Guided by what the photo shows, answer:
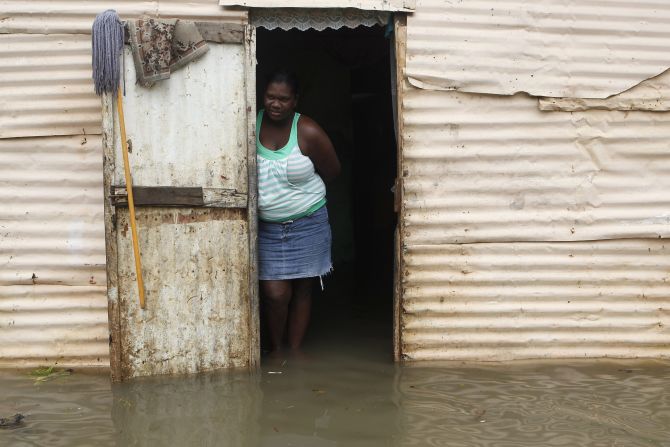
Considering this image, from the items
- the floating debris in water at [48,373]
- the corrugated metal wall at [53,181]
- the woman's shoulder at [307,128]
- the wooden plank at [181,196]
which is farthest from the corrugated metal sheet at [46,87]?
the floating debris in water at [48,373]

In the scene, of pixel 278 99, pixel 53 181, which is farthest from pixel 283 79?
pixel 53 181

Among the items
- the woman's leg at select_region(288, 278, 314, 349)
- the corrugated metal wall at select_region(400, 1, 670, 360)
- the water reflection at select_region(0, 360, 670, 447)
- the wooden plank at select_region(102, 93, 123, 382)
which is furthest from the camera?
the woman's leg at select_region(288, 278, 314, 349)

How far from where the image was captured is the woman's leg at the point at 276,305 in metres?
5.08

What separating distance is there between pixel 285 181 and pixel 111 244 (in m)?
1.09

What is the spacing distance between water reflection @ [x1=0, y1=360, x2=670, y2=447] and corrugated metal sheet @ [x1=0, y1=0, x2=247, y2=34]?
2.07 m

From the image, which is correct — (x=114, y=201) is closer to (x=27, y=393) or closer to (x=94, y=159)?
(x=94, y=159)

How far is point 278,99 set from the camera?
4789mm

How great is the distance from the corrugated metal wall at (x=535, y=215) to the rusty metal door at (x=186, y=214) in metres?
1.00

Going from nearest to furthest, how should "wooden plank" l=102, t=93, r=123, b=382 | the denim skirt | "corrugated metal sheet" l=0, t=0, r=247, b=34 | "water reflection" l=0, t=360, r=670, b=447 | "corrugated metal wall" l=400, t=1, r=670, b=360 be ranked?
"water reflection" l=0, t=360, r=670, b=447
"wooden plank" l=102, t=93, r=123, b=382
"corrugated metal sheet" l=0, t=0, r=247, b=34
"corrugated metal wall" l=400, t=1, r=670, b=360
the denim skirt

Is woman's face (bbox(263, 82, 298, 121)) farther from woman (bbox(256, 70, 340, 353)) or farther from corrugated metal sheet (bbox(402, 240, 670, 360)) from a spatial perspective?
corrugated metal sheet (bbox(402, 240, 670, 360))

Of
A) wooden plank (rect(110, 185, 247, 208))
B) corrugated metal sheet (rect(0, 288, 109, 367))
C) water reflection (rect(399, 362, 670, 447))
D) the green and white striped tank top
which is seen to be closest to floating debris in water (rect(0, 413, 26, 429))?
corrugated metal sheet (rect(0, 288, 109, 367))

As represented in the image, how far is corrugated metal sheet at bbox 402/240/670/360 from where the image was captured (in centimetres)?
499

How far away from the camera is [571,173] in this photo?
4.98 metres

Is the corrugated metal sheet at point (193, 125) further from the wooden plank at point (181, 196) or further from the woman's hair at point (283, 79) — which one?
the woman's hair at point (283, 79)
